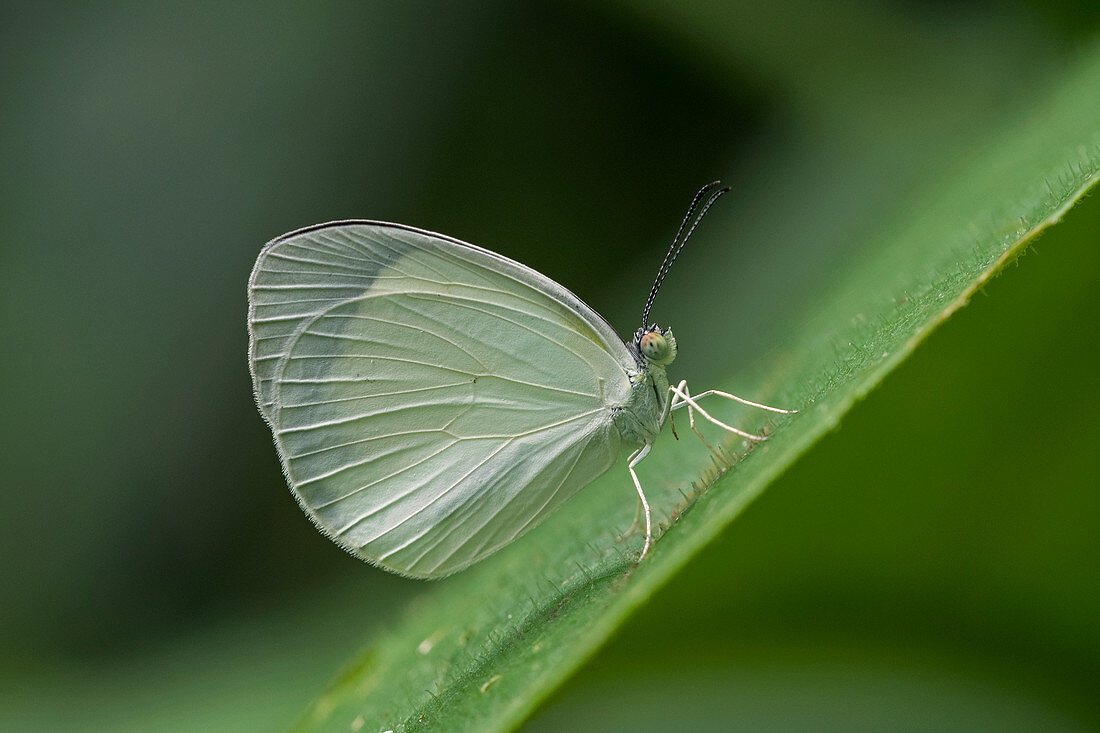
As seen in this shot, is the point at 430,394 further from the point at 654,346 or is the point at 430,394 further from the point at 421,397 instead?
the point at 654,346

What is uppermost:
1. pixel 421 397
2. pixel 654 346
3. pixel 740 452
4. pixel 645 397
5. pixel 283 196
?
pixel 740 452

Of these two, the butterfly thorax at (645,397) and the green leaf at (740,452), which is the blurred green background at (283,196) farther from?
the butterfly thorax at (645,397)

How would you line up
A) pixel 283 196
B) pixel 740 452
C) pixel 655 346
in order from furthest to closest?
pixel 283 196 < pixel 655 346 < pixel 740 452

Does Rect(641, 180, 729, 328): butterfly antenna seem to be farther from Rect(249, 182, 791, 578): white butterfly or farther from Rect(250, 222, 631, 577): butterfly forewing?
Rect(250, 222, 631, 577): butterfly forewing

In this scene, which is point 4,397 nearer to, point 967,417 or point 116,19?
point 116,19

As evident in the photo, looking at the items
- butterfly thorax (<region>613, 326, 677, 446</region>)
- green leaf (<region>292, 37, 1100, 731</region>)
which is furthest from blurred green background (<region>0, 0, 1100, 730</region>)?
butterfly thorax (<region>613, 326, 677, 446</region>)

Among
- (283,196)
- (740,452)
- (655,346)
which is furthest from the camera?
(283,196)

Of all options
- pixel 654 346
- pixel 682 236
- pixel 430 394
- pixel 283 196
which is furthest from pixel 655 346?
pixel 283 196
